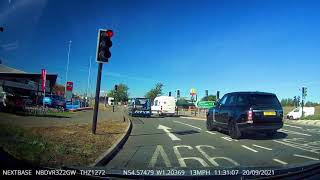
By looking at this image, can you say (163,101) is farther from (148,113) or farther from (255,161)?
(255,161)

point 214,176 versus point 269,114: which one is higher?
point 269,114

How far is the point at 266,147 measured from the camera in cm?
1271

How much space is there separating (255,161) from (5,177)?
6.62m

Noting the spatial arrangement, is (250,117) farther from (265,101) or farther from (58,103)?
(58,103)

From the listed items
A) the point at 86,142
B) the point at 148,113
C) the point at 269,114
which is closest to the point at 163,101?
the point at 148,113

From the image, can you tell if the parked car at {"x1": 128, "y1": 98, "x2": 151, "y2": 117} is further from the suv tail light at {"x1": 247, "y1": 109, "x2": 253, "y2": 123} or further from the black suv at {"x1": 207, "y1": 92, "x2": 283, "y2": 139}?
the suv tail light at {"x1": 247, "y1": 109, "x2": 253, "y2": 123}

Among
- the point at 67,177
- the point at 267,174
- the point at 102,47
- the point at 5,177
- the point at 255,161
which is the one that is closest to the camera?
the point at 5,177

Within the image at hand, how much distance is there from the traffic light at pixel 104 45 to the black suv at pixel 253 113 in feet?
17.5

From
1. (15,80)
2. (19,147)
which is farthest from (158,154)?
(15,80)

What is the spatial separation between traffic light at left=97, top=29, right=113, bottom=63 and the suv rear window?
5.71 m

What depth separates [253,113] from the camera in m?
14.9

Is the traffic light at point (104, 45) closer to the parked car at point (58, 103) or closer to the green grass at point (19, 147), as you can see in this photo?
the green grass at point (19, 147)

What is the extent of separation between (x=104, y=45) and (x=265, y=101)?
252 inches

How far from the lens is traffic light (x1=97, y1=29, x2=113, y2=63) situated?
14875 millimetres
